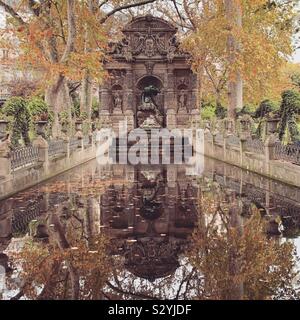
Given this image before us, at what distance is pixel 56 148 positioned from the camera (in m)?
20.0

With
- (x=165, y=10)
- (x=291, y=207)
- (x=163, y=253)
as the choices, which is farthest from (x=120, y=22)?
(x=163, y=253)

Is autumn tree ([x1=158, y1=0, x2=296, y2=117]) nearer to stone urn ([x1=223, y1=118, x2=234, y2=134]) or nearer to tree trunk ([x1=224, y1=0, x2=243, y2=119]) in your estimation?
tree trunk ([x1=224, y1=0, x2=243, y2=119])

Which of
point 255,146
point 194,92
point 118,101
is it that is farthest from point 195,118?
point 255,146

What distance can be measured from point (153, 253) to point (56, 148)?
12932 millimetres

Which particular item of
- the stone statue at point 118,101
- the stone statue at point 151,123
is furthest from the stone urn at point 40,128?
the stone statue at point 118,101

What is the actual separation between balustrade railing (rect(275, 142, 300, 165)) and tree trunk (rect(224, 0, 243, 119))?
10.7 metres

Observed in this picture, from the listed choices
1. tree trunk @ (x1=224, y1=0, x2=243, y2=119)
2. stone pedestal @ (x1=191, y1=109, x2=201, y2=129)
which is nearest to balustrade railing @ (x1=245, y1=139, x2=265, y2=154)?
tree trunk @ (x1=224, y1=0, x2=243, y2=119)

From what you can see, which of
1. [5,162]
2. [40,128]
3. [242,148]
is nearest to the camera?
[5,162]

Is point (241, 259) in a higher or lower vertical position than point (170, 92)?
lower

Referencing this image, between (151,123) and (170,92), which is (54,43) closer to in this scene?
(151,123)

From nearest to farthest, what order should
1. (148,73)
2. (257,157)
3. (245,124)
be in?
(257,157), (245,124), (148,73)

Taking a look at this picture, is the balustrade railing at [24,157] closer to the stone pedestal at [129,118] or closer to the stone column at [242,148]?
the stone column at [242,148]

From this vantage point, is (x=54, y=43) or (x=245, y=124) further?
(x=54, y=43)
